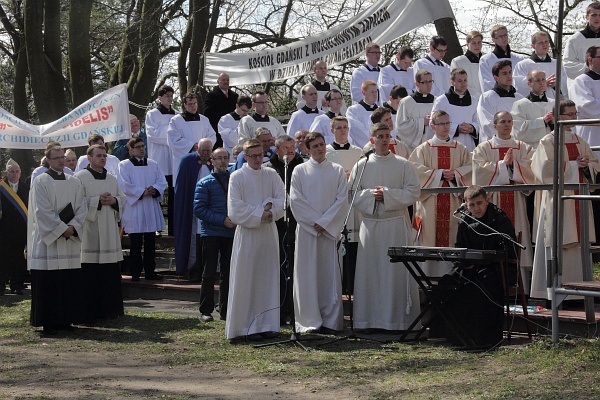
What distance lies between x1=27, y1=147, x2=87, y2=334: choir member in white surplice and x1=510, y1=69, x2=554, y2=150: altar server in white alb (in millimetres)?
5221

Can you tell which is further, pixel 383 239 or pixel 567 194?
pixel 383 239

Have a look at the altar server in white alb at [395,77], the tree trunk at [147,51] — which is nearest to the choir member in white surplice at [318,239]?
the altar server in white alb at [395,77]

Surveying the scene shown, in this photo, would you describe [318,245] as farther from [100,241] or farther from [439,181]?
[100,241]

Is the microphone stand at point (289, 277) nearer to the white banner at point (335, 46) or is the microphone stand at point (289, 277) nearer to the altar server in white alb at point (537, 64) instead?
the altar server in white alb at point (537, 64)

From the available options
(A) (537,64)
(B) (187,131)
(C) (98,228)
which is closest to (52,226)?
(C) (98,228)

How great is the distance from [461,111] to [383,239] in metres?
2.79

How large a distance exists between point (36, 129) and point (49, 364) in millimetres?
6891

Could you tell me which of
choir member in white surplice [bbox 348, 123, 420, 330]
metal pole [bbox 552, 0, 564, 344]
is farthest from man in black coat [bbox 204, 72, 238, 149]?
metal pole [bbox 552, 0, 564, 344]

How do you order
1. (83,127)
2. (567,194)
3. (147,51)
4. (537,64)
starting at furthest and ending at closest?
(147,51), (83,127), (537,64), (567,194)

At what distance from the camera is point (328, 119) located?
49.6ft

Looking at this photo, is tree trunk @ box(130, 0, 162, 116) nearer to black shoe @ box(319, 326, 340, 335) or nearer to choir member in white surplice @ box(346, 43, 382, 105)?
choir member in white surplice @ box(346, 43, 382, 105)

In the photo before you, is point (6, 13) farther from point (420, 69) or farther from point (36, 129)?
point (420, 69)

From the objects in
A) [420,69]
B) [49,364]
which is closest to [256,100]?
[420,69]

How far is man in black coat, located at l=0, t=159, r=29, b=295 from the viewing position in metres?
16.4
